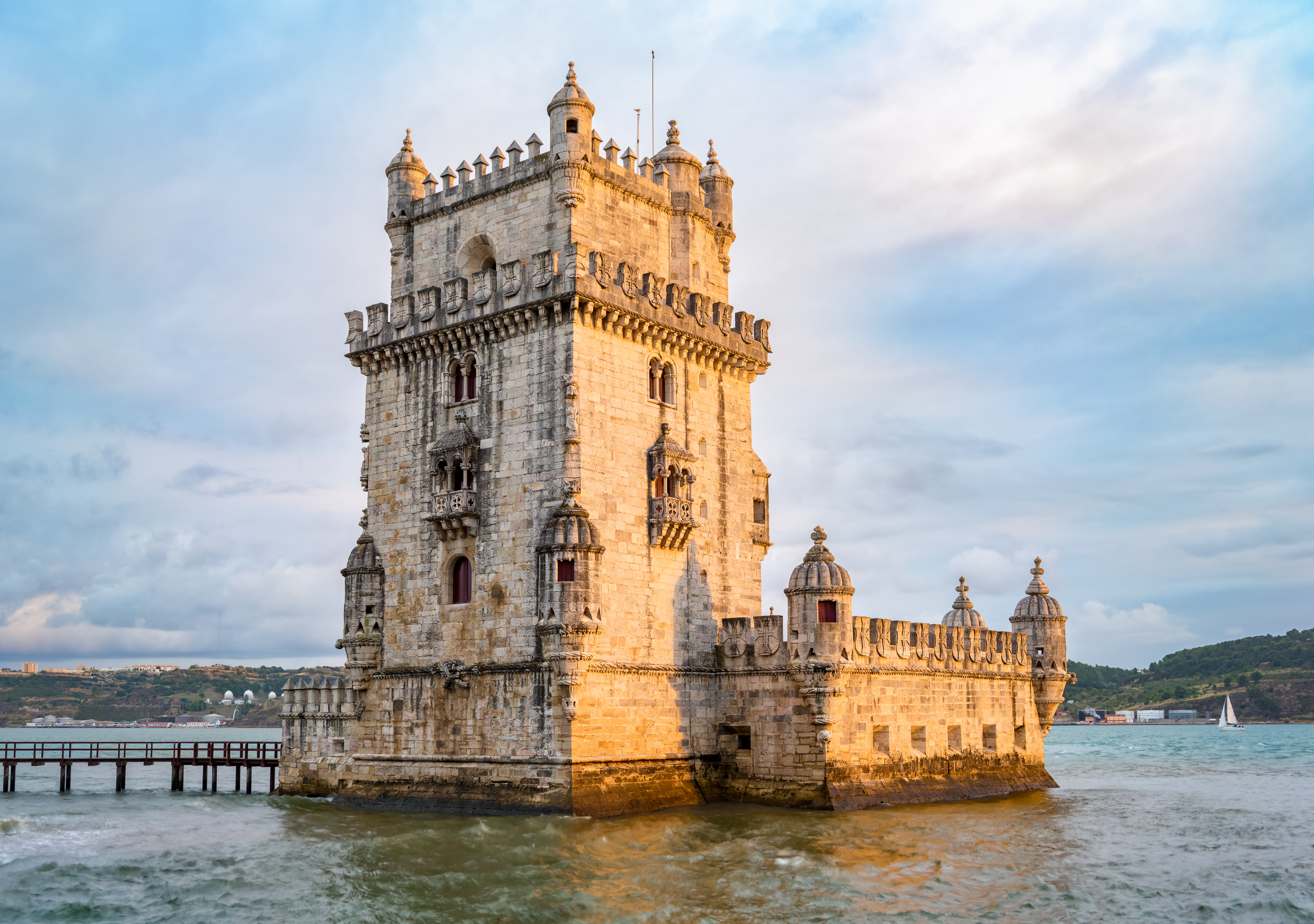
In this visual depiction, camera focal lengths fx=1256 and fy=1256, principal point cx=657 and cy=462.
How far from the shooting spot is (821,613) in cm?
3662

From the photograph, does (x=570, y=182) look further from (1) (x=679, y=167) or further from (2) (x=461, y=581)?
(2) (x=461, y=581)

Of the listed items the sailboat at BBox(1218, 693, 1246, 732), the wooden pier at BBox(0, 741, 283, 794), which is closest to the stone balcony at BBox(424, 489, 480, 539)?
the wooden pier at BBox(0, 741, 283, 794)

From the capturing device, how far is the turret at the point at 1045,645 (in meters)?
47.8

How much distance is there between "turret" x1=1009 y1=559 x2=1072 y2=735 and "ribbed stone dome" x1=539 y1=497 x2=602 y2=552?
21737 mm

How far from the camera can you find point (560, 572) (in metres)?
34.0

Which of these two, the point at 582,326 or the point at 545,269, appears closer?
the point at 582,326

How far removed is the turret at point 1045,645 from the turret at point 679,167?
2104cm

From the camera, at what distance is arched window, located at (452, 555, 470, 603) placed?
36.8 m

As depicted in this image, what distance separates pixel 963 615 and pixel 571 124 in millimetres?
23502

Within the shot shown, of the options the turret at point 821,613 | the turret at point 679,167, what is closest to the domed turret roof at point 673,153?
the turret at point 679,167

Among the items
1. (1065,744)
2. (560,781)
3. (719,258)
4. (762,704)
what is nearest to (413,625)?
(560,781)

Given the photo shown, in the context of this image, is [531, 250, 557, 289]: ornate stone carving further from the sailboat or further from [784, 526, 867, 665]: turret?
the sailboat

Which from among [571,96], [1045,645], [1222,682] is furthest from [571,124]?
[1222,682]

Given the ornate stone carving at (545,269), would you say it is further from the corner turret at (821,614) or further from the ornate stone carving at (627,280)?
the corner turret at (821,614)
